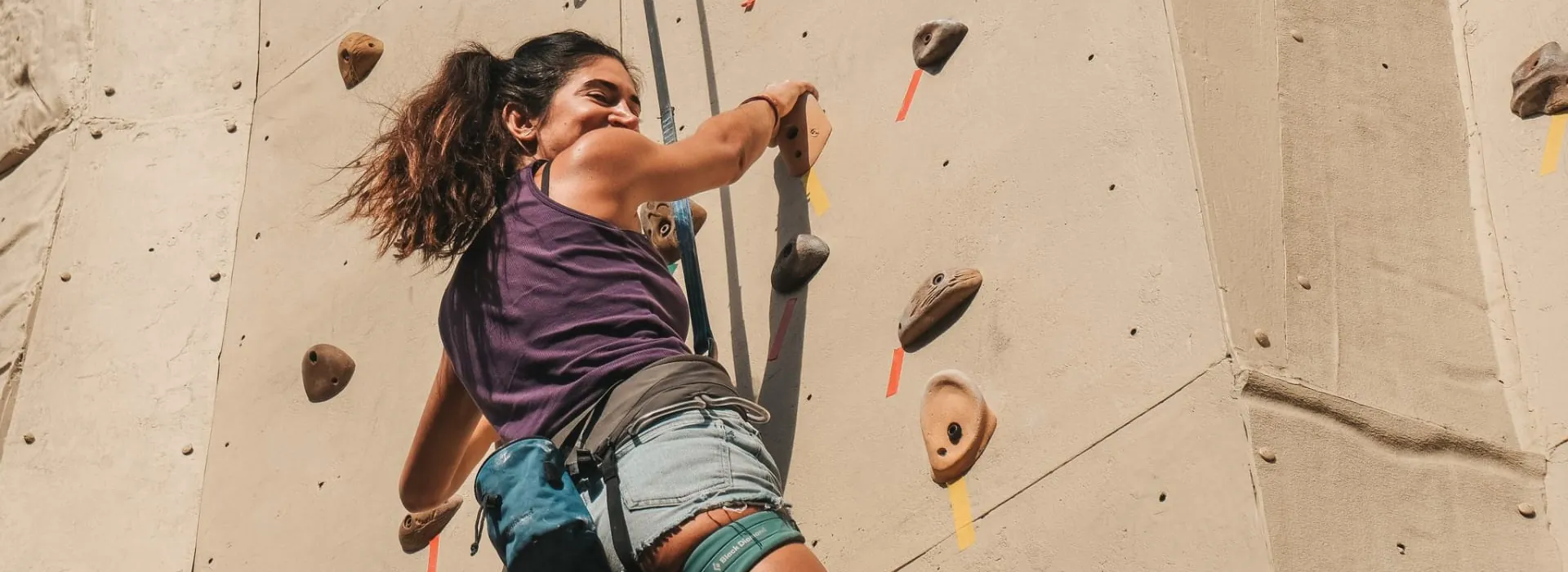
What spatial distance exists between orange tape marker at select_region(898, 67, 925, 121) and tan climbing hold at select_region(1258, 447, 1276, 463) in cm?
82

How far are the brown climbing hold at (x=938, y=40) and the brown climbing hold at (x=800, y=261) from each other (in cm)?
31

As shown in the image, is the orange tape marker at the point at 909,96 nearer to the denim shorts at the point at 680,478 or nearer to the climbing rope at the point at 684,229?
the climbing rope at the point at 684,229

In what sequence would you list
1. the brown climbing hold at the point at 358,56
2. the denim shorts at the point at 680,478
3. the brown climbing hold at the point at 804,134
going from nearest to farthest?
the denim shorts at the point at 680,478
the brown climbing hold at the point at 804,134
the brown climbing hold at the point at 358,56

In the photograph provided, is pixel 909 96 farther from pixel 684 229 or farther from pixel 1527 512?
pixel 1527 512

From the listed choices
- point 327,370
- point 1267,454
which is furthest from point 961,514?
Answer: point 327,370

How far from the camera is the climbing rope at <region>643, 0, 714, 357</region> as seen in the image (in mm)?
2172

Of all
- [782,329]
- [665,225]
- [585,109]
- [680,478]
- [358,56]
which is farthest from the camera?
[358,56]

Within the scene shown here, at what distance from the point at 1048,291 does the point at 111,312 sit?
93.6 inches

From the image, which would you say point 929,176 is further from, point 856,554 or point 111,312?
point 111,312

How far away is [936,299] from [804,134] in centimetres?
46

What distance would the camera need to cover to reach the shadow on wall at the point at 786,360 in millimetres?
2262

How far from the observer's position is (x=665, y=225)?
8.41 feet

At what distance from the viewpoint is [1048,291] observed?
203 centimetres

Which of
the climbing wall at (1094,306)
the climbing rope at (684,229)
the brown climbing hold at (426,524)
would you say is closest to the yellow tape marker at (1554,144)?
the climbing wall at (1094,306)
